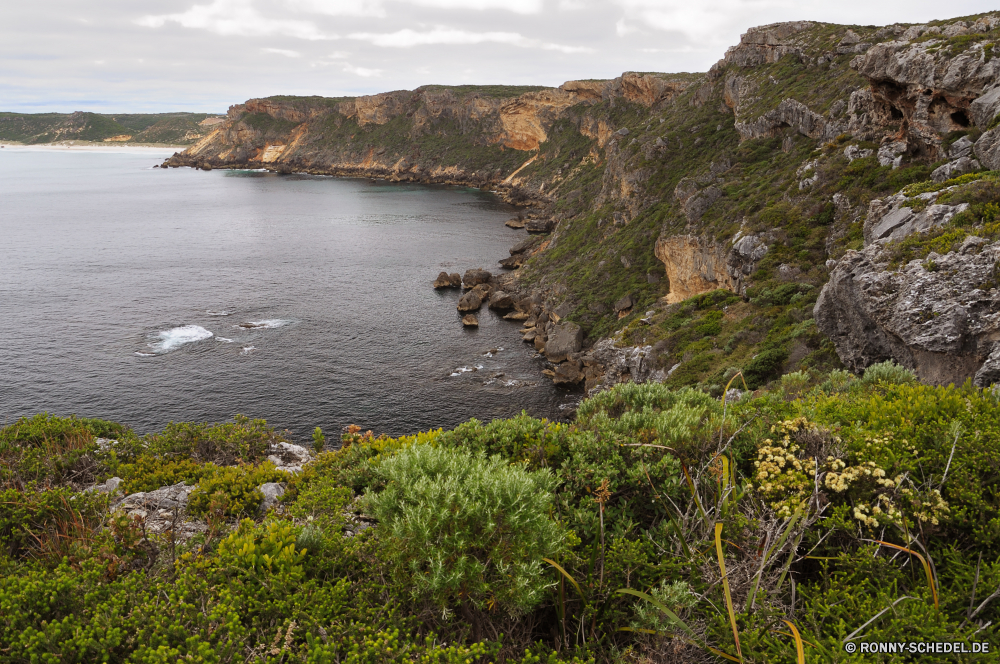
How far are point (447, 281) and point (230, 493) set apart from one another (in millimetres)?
71575

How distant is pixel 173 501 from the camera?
1318 centimetres

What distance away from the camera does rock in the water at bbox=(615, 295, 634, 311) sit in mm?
59969

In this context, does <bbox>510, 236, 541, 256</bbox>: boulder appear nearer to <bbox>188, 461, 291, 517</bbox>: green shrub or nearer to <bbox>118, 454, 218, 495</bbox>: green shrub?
<bbox>118, 454, 218, 495</bbox>: green shrub

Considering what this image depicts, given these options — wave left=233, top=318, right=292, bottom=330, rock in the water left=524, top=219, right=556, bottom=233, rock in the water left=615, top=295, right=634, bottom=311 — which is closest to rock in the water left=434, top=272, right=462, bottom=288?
wave left=233, top=318, right=292, bottom=330

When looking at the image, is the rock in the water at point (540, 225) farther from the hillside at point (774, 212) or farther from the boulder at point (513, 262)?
the boulder at point (513, 262)

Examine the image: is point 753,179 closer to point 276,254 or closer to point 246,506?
point 246,506

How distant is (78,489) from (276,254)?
94.6 meters

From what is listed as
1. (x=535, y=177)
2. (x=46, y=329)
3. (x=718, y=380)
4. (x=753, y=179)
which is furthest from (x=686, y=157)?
(x=535, y=177)

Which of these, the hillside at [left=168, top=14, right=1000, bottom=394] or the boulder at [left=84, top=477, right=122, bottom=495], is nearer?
the boulder at [left=84, top=477, right=122, bottom=495]

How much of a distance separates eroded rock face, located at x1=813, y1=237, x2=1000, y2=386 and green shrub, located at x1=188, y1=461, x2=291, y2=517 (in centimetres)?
2002

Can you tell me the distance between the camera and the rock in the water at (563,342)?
58.2 meters

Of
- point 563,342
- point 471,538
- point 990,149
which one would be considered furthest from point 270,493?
point 563,342

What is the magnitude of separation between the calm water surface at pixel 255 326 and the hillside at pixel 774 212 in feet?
39.1

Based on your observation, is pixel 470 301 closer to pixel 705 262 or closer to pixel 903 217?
pixel 705 262
